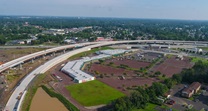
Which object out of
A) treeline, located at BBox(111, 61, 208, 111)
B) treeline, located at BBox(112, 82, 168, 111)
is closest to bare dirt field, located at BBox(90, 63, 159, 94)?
treeline, located at BBox(111, 61, 208, 111)

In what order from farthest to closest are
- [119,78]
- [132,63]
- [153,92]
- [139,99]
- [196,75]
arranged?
[132,63]
[119,78]
[196,75]
[153,92]
[139,99]

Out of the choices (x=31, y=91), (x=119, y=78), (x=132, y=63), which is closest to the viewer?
(x=31, y=91)

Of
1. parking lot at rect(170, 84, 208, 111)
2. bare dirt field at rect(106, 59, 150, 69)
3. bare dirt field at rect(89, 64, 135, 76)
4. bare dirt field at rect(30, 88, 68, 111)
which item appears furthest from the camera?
bare dirt field at rect(106, 59, 150, 69)

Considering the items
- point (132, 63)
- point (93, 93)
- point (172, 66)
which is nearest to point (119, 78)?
point (93, 93)

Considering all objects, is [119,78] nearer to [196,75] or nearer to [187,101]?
[196,75]

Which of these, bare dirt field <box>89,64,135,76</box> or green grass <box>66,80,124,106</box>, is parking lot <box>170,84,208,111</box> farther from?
bare dirt field <box>89,64,135,76</box>

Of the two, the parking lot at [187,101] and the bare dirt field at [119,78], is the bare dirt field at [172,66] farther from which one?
the parking lot at [187,101]

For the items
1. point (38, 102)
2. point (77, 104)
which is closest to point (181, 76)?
point (77, 104)
